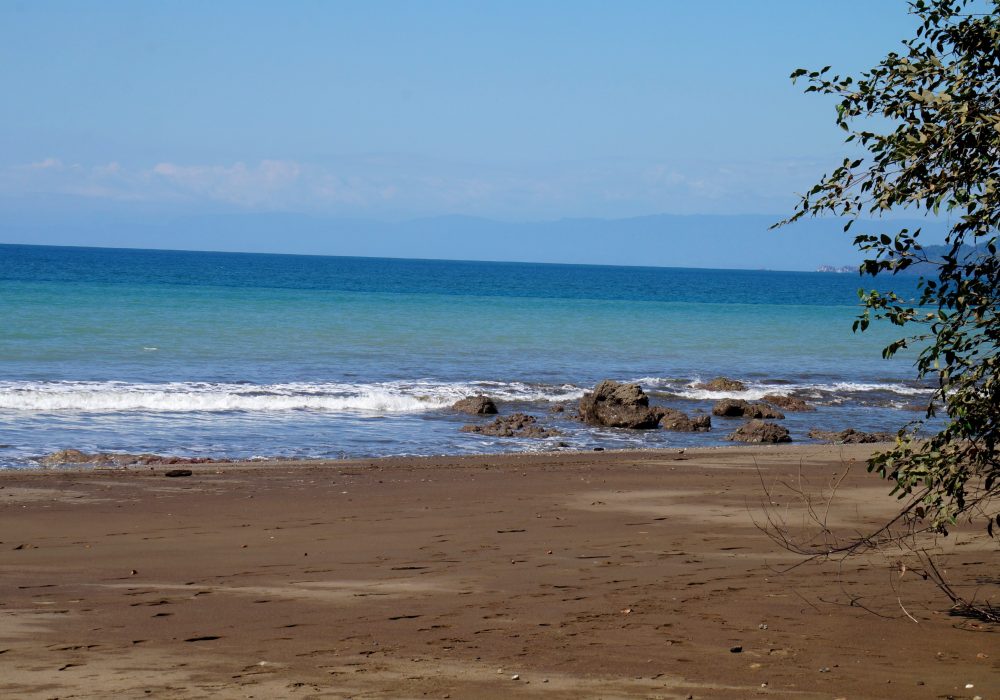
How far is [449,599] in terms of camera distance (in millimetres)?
6848

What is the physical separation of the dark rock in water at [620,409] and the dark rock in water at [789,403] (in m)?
4.08

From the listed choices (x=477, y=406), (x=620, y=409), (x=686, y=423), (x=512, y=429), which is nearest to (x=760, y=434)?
(x=686, y=423)

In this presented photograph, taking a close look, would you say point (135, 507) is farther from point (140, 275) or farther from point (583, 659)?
point (140, 275)

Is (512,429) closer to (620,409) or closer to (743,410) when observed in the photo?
(620,409)

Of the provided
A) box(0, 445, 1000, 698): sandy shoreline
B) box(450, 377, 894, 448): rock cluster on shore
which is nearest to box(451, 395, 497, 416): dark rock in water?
box(450, 377, 894, 448): rock cluster on shore

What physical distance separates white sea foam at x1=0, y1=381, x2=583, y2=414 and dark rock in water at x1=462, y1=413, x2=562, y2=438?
254 centimetres

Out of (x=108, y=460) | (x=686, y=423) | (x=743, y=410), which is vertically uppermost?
(x=743, y=410)

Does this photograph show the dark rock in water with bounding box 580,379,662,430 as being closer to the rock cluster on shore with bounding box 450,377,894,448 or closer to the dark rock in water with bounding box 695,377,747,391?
the rock cluster on shore with bounding box 450,377,894,448

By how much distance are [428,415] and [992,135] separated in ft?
51.3

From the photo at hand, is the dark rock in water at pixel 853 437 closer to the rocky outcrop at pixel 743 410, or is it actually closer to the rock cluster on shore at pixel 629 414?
the rocky outcrop at pixel 743 410

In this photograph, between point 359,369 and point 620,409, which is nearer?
point 620,409

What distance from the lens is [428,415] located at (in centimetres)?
A: 2012

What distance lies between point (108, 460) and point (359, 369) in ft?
42.5

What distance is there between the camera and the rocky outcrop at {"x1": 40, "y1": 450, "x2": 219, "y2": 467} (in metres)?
13.5
